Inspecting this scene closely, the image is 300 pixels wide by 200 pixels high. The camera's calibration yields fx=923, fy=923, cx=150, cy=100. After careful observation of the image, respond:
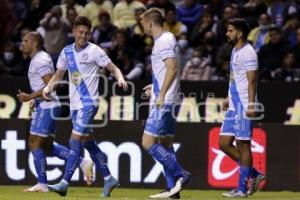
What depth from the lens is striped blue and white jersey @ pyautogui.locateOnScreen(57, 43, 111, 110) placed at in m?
11.1

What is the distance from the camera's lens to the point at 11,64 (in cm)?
1861

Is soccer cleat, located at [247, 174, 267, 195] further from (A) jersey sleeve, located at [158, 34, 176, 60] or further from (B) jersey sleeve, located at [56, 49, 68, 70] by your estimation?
(B) jersey sleeve, located at [56, 49, 68, 70]

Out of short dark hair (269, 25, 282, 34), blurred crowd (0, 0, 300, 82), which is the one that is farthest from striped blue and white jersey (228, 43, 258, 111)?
short dark hair (269, 25, 282, 34)

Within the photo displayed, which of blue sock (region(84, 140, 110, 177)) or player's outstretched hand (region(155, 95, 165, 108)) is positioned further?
blue sock (region(84, 140, 110, 177))

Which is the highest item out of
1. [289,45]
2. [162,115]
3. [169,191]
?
[289,45]

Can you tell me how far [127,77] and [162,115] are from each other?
653cm

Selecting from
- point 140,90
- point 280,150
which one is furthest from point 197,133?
point 140,90

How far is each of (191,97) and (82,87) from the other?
5368 mm

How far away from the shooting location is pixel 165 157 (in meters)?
10.5

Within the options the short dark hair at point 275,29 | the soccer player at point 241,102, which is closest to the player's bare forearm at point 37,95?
the soccer player at point 241,102

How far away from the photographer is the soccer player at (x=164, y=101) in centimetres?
1046

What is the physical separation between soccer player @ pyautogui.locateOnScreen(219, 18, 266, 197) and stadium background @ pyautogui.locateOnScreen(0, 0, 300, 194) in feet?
8.70

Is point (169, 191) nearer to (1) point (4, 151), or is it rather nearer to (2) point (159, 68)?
(2) point (159, 68)

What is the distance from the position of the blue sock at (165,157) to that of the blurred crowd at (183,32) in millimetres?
6371
